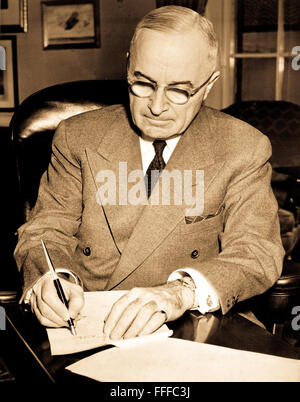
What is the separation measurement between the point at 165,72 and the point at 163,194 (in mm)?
405

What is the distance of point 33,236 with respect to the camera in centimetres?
175

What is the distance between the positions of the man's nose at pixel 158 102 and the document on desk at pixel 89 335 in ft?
1.80

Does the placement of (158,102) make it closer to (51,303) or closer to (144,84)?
(144,84)

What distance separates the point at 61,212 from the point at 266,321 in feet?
2.81

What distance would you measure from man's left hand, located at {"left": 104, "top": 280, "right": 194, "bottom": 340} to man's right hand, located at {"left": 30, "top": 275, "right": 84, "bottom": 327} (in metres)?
0.09

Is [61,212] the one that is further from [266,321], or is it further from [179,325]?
[266,321]

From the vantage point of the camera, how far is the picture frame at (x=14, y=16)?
197 inches

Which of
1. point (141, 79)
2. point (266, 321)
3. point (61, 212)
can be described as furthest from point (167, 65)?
point (266, 321)

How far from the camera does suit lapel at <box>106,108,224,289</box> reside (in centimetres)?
174

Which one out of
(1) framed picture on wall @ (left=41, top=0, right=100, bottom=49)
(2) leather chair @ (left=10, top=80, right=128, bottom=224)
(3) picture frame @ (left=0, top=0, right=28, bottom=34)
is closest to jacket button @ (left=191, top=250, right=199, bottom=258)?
(2) leather chair @ (left=10, top=80, right=128, bottom=224)

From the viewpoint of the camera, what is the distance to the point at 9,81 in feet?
16.6

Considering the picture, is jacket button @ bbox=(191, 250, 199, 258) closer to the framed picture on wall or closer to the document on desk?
the document on desk

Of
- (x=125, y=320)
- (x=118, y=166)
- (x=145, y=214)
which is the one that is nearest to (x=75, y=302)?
(x=125, y=320)

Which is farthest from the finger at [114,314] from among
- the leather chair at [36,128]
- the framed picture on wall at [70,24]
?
the framed picture on wall at [70,24]
